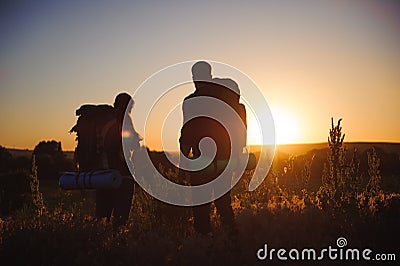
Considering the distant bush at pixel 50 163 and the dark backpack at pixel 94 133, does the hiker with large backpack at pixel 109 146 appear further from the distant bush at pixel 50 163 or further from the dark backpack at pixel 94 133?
the distant bush at pixel 50 163

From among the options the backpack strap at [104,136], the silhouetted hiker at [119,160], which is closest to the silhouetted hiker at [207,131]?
the silhouetted hiker at [119,160]

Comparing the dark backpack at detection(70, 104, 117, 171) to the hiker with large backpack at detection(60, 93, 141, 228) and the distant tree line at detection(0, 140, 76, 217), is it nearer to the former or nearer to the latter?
the hiker with large backpack at detection(60, 93, 141, 228)

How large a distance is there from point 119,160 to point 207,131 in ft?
5.61

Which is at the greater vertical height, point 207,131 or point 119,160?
point 207,131

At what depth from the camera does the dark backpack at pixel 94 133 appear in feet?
27.3

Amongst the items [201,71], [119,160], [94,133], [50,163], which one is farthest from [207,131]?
[50,163]

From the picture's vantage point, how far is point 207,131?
7.86 m

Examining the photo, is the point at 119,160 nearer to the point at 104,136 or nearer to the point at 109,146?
the point at 109,146

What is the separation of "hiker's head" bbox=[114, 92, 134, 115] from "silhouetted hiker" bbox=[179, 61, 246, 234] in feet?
3.39

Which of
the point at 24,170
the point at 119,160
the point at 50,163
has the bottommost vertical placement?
the point at 24,170

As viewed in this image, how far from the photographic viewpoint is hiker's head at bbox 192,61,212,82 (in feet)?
25.3

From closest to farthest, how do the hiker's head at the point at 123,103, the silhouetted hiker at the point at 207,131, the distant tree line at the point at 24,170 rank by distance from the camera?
the silhouetted hiker at the point at 207,131, the hiker's head at the point at 123,103, the distant tree line at the point at 24,170

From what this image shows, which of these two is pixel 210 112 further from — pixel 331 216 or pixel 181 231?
pixel 331 216

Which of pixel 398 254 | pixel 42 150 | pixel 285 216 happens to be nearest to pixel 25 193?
pixel 285 216
